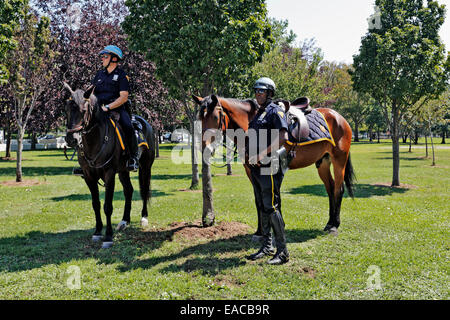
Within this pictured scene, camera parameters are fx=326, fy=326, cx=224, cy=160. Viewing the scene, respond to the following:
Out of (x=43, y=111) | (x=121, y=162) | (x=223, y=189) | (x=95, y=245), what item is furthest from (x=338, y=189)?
(x=43, y=111)

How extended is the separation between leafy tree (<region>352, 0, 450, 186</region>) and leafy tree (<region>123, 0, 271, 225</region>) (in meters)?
7.65

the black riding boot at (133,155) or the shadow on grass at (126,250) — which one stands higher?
the black riding boot at (133,155)

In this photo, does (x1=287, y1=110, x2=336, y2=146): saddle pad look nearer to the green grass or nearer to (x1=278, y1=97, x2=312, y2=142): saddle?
(x1=278, y1=97, x2=312, y2=142): saddle

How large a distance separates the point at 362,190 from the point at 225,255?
10.0 meters

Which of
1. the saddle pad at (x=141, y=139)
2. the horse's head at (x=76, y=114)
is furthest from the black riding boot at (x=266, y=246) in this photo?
the horse's head at (x=76, y=114)

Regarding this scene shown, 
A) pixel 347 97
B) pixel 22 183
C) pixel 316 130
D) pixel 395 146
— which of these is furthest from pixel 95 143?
pixel 347 97

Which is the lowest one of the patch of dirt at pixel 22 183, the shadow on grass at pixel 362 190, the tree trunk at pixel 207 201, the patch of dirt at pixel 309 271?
the patch of dirt at pixel 309 271

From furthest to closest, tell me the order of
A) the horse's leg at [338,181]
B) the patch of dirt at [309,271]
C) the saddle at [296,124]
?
the horse's leg at [338,181], the saddle at [296,124], the patch of dirt at [309,271]

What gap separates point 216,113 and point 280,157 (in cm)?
133

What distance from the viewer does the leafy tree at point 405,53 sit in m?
13.5

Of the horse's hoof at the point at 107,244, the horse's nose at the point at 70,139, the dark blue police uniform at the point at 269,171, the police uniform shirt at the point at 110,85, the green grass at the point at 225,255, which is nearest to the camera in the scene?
the green grass at the point at 225,255

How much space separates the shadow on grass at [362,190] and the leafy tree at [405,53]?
400 cm

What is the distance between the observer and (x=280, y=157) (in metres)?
5.62

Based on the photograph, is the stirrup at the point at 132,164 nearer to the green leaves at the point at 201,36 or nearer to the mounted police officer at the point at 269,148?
the green leaves at the point at 201,36
